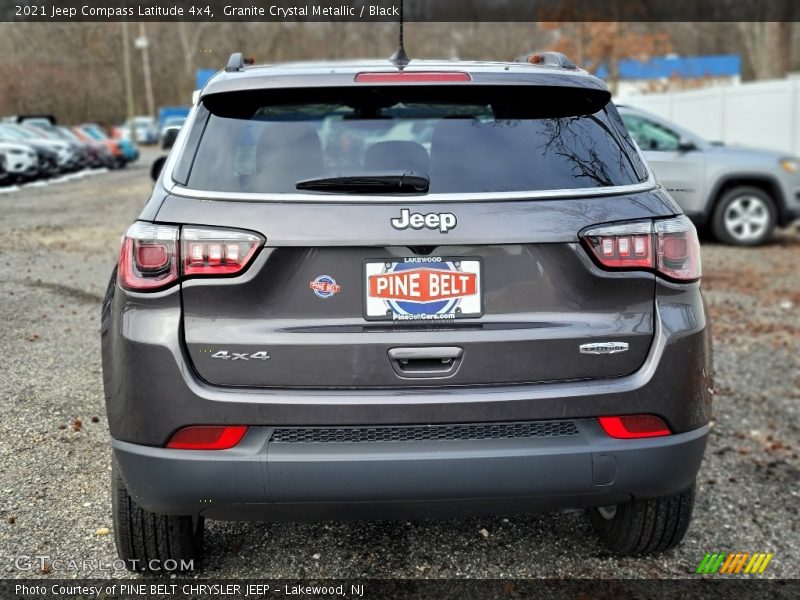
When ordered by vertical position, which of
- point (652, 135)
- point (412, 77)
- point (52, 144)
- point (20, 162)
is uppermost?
point (412, 77)

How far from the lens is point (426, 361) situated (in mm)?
2406

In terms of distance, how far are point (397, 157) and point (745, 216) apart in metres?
10.1

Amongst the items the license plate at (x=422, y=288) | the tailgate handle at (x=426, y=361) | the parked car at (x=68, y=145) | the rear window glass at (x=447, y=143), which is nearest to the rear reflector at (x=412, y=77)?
the rear window glass at (x=447, y=143)

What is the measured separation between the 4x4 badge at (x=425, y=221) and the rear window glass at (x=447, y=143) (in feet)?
0.34

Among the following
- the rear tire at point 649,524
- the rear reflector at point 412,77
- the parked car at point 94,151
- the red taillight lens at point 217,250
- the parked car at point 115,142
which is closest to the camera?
the red taillight lens at point 217,250

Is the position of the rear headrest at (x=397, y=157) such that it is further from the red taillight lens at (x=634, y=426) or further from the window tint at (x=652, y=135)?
the window tint at (x=652, y=135)

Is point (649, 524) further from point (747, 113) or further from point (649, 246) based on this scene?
point (747, 113)

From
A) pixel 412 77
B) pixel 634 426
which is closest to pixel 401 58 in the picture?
pixel 412 77

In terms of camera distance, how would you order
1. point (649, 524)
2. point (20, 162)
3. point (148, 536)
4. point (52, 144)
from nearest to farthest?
point (148, 536), point (649, 524), point (20, 162), point (52, 144)

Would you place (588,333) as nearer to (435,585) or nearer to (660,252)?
(660,252)

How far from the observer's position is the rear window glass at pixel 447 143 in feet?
8.25

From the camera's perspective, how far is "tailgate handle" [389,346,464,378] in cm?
238

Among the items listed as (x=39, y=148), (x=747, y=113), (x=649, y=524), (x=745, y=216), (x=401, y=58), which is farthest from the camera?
(x=39, y=148)

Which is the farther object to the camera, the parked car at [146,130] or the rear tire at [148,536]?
the parked car at [146,130]
